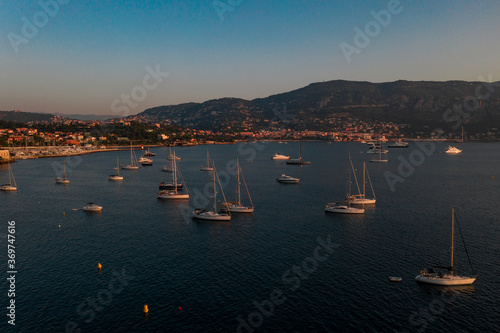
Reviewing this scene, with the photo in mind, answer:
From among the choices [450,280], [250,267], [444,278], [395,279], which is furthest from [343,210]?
[250,267]

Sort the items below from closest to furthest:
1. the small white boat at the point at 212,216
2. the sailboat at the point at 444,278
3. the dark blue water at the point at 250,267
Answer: the dark blue water at the point at 250,267
the sailboat at the point at 444,278
the small white boat at the point at 212,216

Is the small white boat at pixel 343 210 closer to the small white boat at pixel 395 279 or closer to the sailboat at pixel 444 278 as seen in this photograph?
the small white boat at pixel 395 279

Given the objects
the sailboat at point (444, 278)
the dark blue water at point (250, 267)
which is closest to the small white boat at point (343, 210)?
the dark blue water at point (250, 267)

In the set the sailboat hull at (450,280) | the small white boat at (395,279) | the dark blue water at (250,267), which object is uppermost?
the sailboat hull at (450,280)

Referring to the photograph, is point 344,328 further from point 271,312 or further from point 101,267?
point 101,267

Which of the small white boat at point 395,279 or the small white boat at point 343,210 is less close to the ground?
the small white boat at point 343,210

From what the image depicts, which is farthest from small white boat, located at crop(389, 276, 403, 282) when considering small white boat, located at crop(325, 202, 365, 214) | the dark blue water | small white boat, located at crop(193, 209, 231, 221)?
small white boat, located at crop(193, 209, 231, 221)

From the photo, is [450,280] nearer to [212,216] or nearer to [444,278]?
[444,278]

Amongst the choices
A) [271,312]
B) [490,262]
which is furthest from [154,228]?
[490,262]
